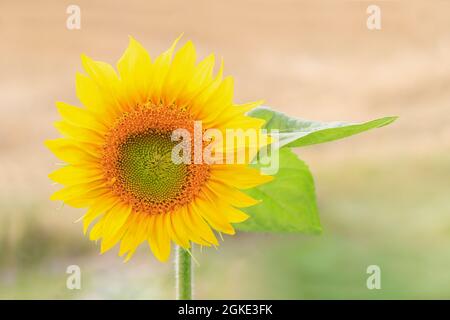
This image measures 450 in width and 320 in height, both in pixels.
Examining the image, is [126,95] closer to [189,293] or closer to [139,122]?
[139,122]

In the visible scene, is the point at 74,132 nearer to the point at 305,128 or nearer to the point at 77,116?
the point at 77,116

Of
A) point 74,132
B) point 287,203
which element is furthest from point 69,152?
point 287,203

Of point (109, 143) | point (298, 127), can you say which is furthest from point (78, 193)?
point (298, 127)

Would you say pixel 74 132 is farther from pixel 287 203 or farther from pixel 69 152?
pixel 287 203

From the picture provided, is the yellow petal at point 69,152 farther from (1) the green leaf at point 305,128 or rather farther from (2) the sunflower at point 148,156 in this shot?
(1) the green leaf at point 305,128

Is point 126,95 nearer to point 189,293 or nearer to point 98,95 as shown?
point 98,95

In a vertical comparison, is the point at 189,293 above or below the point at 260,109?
below

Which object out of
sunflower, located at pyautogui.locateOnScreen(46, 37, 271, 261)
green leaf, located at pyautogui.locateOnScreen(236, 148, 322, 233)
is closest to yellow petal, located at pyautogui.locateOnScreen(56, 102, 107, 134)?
sunflower, located at pyautogui.locateOnScreen(46, 37, 271, 261)

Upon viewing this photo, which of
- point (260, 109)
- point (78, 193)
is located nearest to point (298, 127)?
point (260, 109)
